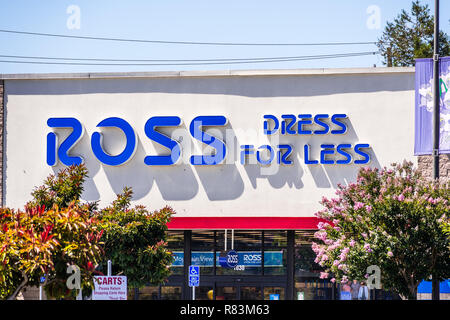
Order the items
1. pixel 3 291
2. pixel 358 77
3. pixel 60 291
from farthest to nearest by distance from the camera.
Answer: pixel 358 77 → pixel 60 291 → pixel 3 291

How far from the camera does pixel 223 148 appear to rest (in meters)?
27.1

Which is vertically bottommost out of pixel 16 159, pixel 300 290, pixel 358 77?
pixel 300 290

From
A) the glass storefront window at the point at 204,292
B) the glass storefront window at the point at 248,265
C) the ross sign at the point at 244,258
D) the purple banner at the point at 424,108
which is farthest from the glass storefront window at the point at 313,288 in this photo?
the purple banner at the point at 424,108

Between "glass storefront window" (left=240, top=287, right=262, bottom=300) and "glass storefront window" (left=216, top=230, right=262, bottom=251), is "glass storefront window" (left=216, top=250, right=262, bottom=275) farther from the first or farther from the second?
"glass storefront window" (left=240, top=287, right=262, bottom=300)

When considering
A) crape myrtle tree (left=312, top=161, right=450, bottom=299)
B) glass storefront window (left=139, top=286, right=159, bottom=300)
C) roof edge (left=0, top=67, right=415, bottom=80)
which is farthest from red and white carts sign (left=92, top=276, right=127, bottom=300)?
roof edge (left=0, top=67, right=415, bottom=80)

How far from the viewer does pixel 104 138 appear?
91.6ft

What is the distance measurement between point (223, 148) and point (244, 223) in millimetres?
3084

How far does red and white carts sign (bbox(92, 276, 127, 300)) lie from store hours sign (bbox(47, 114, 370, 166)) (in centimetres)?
1210

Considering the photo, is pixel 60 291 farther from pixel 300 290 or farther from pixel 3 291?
pixel 300 290

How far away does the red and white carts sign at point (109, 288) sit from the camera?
1537 cm

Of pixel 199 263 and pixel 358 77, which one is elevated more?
pixel 358 77

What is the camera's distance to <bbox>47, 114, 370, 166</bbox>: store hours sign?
87.5ft
